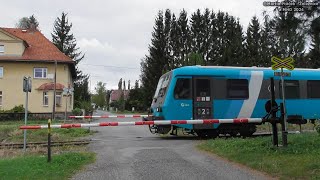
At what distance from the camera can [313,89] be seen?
20.7 m

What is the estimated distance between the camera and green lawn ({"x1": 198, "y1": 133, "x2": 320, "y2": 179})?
29.1 ft

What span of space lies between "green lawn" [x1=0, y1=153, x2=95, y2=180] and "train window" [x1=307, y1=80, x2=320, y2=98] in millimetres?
12275

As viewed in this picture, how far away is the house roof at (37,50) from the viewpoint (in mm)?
45969

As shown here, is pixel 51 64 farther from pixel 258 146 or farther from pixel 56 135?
pixel 258 146

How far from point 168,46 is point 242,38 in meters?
12.2

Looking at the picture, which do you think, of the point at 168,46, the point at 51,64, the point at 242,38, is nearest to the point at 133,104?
the point at 168,46

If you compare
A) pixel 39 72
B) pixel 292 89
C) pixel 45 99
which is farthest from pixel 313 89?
pixel 39 72

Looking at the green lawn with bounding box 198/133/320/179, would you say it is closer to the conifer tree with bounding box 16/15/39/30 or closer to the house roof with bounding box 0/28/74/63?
the house roof with bounding box 0/28/74/63

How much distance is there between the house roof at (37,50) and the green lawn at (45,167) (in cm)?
3583

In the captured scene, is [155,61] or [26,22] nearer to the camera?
[155,61]

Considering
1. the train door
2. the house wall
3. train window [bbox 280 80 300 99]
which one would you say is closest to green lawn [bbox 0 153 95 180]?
the train door

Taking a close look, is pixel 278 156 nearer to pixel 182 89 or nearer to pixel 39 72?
pixel 182 89

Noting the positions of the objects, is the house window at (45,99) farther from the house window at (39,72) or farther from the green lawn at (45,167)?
the green lawn at (45,167)

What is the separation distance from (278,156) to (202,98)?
845 centimetres
